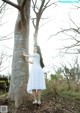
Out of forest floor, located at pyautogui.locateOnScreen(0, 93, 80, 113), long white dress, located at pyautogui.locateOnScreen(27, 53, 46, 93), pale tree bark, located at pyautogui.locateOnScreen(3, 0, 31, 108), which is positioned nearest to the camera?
long white dress, located at pyautogui.locateOnScreen(27, 53, 46, 93)

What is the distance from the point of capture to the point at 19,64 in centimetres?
1039

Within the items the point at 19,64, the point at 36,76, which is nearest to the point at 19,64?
the point at 19,64

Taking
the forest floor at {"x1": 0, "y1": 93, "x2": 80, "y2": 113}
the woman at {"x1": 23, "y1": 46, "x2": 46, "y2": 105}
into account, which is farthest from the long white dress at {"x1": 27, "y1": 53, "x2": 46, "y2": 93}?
the forest floor at {"x1": 0, "y1": 93, "x2": 80, "y2": 113}

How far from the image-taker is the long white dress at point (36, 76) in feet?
31.5

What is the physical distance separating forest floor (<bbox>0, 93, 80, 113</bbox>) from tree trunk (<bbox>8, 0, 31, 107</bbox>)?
0.82ft

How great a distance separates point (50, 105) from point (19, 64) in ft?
5.15

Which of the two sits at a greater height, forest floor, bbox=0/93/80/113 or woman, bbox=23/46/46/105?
woman, bbox=23/46/46/105

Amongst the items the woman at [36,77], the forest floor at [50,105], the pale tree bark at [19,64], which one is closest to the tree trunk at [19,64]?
the pale tree bark at [19,64]

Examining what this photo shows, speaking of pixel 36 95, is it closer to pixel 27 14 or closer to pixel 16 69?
pixel 16 69

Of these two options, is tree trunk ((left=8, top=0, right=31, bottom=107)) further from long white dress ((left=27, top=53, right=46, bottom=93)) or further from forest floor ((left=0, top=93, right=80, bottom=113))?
long white dress ((left=27, top=53, right=46, bottom=93))

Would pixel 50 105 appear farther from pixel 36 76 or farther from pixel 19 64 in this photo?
pixel 19 64

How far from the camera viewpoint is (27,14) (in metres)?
11.0

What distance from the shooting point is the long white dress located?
9.61m

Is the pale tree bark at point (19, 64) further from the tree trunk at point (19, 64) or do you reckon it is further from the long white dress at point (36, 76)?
the long white dress at point (36, 76)
